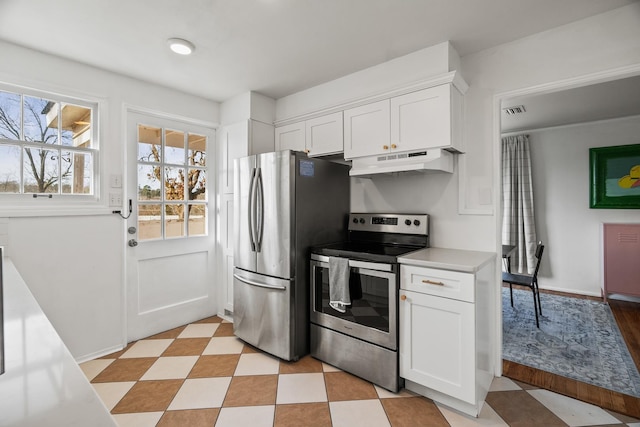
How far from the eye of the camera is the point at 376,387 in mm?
2129

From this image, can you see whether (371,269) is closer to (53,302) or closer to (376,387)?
(376,387)

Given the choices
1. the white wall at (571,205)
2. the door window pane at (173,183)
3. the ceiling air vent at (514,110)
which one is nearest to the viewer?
the door window pane at (173,183)

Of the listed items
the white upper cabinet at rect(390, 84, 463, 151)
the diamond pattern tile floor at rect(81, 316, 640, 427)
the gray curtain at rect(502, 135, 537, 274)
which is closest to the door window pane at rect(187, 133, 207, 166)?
the diamond pattern tile floor at rect(81, 316, 640, 427)

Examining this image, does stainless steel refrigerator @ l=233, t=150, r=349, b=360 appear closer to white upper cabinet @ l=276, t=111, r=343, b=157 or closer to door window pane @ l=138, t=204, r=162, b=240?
white upper cabinet @ l=276, t=111, r=343, b=157

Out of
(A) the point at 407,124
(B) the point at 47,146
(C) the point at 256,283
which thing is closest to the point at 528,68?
(A) the point at 407,124

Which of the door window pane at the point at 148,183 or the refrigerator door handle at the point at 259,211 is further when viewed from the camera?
the door window pane at the point at 148,183

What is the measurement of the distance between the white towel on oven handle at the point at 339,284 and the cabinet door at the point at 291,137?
1.30 meters

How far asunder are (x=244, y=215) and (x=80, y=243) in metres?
1.30

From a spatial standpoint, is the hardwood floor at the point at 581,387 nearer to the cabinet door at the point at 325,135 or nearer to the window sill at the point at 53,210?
the cabinet door at the point at 325,135

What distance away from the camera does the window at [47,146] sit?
7.32 feet

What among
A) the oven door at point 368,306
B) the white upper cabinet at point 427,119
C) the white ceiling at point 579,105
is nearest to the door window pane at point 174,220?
the oven door at point 368,306

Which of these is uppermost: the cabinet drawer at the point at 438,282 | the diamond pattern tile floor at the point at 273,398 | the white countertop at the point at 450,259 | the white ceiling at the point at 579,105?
the white ceiling at the point at 579,105

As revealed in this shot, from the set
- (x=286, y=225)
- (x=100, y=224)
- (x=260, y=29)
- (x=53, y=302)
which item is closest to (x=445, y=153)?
(x=286, y=225)

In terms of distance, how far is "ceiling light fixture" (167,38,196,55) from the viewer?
7.09ft
